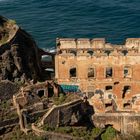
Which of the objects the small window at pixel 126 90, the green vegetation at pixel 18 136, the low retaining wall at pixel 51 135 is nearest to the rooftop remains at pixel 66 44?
the small window at pixel 126 90

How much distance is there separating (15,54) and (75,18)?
6028cm

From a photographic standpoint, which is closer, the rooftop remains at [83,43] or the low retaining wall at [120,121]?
the low retaining wall at [120,121]

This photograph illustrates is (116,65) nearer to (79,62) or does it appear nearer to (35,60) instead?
(79,62)

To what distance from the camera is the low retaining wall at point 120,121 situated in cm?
10600

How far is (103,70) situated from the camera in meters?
109

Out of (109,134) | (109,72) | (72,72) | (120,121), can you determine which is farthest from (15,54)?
(120,121)

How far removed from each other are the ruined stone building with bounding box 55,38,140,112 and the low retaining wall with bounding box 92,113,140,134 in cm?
213

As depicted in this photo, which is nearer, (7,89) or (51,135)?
(51,135)

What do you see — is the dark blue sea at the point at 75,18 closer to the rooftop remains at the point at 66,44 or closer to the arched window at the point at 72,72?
the rooftop remains at the point at 66,44

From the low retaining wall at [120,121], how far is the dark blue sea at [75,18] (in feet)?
135

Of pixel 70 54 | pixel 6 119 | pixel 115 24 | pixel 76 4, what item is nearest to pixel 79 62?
pixel 70 54

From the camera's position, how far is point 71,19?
529ft

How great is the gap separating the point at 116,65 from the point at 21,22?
185 ft

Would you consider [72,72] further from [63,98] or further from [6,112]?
[6,112]
